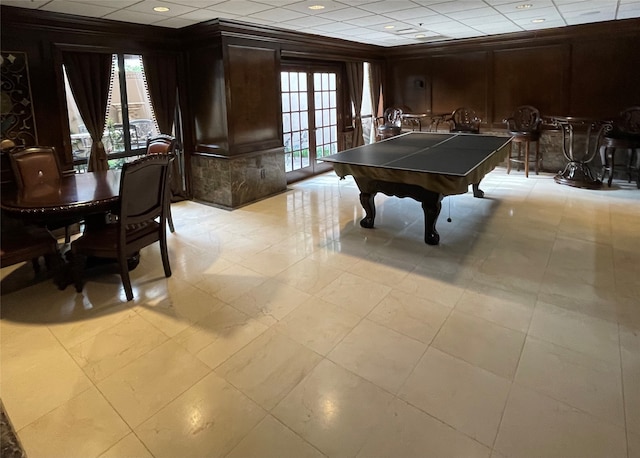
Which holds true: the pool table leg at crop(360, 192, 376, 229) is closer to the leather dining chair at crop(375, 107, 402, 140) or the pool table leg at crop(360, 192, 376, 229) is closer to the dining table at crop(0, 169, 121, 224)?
the dining table at crop(0, 169, 121, 224)

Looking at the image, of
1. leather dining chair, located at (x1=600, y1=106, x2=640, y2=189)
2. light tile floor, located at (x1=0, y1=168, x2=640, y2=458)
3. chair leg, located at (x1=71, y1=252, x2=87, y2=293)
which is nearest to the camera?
light tile floor, located at (x1=0, y1=168, x2=640, y2=458)

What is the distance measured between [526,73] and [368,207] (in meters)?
4.85

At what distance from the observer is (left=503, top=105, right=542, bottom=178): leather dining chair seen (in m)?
6.82

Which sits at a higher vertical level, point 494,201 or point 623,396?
point 494,201

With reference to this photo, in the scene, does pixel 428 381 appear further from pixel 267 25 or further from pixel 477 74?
pixel 477 74

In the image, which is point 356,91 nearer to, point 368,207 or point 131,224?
point 368,207

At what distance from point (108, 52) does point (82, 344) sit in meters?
3.78

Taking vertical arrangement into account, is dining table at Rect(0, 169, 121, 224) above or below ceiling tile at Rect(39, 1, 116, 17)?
below

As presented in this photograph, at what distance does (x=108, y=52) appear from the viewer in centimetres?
496

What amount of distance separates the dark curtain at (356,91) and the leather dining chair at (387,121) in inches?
17.2

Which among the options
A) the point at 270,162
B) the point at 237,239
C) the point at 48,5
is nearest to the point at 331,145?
the point at 270,162

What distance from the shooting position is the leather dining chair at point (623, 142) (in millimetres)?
5938

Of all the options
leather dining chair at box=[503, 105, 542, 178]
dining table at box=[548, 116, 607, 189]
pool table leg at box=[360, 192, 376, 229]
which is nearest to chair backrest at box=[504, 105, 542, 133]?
leather dining chair at box=[503, 105, 542, 178]

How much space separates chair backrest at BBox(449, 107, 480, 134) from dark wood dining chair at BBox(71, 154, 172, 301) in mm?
5849
